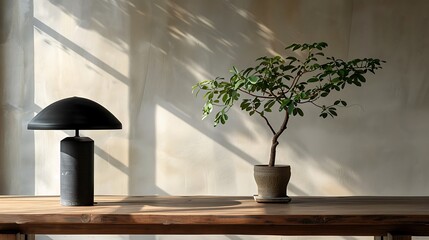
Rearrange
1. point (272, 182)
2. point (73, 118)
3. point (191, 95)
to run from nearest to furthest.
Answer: point (73, 118)
point (272, 182)
point (191, 95)

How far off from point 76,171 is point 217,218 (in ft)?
2.33

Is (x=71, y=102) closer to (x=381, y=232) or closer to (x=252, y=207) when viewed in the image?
(x=252, y=207)

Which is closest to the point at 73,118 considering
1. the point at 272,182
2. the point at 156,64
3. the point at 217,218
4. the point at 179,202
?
the point at 179,202

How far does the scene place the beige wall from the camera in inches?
157

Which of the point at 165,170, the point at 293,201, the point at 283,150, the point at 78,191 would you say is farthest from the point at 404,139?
the point at 78,191

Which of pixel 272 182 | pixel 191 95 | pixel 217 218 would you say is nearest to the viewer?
pixel 217 218

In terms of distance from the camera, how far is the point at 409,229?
268cm

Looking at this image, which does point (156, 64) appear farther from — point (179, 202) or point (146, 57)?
point (179, 202)

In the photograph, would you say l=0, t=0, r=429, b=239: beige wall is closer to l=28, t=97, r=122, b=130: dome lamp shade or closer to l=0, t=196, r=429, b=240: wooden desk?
l=0, t=196, r=429, b=240: wooden desk

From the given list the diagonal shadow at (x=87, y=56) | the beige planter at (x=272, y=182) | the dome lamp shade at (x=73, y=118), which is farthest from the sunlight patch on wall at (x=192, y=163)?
the dome lamp shade at (x=73, y=118)

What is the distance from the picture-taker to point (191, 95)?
13.2 ft

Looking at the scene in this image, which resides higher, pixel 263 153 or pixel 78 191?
A: pixel 263 153

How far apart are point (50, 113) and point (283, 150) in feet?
5.42

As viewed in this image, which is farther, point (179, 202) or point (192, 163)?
point (192, 163)
